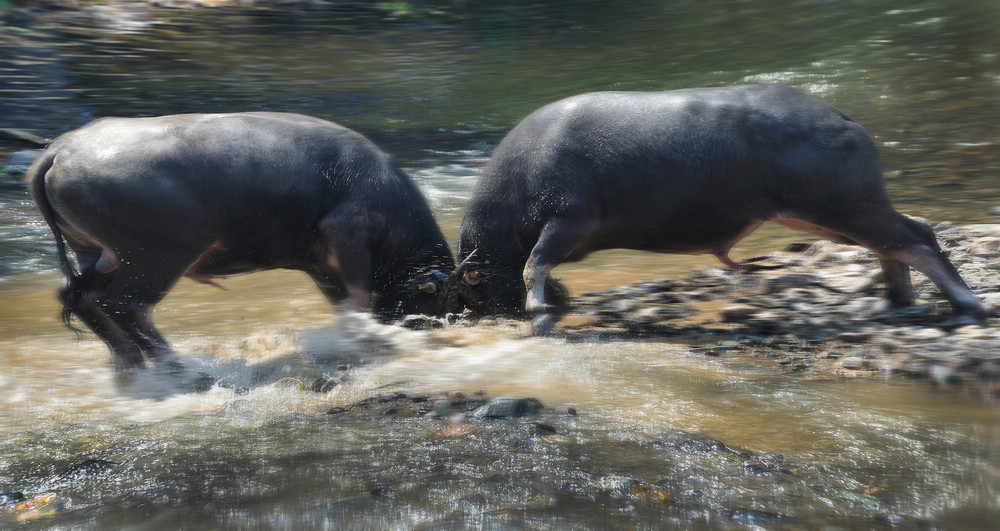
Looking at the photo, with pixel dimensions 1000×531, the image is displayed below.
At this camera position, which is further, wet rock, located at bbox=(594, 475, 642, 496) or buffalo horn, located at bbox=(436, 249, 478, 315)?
buffalo horn, located at bbox=(436, 249, 478, 315)

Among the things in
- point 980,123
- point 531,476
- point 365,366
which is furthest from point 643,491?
point 980,123

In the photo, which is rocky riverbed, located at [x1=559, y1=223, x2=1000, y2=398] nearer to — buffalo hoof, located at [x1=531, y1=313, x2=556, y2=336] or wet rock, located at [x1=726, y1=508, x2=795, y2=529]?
buffalo hoof, located at [x1=531, y1=313, x2=556, y2=336]

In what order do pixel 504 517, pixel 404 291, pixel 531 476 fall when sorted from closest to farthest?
pixel 504 517 < pixel 531 476 < pixel 404 291

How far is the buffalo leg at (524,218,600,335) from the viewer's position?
17.7 feet

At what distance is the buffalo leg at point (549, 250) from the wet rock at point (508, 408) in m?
1.75

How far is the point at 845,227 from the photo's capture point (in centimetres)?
518

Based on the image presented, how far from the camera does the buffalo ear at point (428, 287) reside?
5.77 m

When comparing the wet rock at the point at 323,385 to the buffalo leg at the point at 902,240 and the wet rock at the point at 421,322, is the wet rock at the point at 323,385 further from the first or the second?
the buffalo leg at the point at 902,240

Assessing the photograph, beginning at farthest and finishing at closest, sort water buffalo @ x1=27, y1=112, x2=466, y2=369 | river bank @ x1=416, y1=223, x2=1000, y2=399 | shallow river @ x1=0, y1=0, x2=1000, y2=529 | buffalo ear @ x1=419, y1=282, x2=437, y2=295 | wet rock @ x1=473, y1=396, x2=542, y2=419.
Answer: buffalo ear @ x1=419, y1=282, x2=437, y2=295 < water buffalo @ x1=27, y1=112, x2=466, y2=369 < river bank @ x1=416, y1=223, x2=1000, y2=399 < wet rock @ x1=473, y1=396, x2=542, y2=419 < shallow river @ x1=0, y1=0, x2=1000, y2=529

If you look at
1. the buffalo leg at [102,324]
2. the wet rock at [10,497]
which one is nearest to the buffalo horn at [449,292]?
the buffalo leg at [102,324]

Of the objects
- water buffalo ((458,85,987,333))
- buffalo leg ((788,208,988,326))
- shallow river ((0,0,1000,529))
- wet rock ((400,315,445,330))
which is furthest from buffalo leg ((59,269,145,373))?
buffalo leg ((788,208,988,326))

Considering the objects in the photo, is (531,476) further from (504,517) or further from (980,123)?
(980,123)

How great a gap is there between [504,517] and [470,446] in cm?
63

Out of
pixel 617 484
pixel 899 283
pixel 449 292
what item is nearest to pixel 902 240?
pixel 899 283
